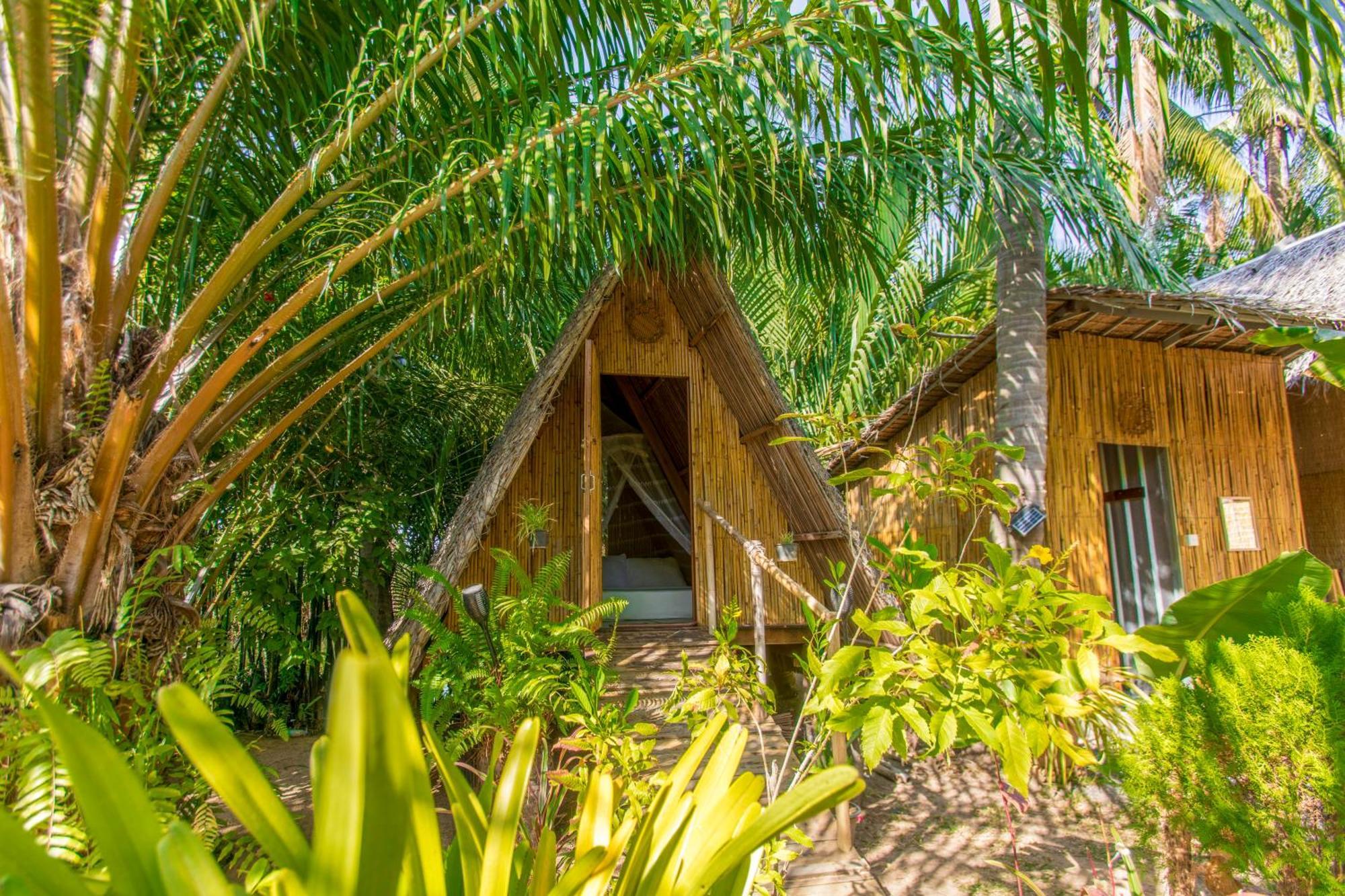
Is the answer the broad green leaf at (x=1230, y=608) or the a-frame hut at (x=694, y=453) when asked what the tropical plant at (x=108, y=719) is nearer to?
the a-frame hut at (x=694, y=453)

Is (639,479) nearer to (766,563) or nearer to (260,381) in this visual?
(766,563)

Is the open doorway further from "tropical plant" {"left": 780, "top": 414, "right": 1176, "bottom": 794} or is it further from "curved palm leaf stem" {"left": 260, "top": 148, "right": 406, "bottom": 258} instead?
"tropical plant" {"left": 780, "top": 414, "right": 1176, "bottom": 794}

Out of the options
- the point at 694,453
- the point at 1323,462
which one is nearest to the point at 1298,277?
the point at 1323,462

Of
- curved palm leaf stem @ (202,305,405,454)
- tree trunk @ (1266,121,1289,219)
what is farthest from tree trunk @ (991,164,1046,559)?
tree trunk @ (1266,121,1289,219)

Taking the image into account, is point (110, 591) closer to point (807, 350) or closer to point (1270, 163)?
point (807, 350)

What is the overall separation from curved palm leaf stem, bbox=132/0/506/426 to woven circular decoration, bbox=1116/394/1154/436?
4.89m

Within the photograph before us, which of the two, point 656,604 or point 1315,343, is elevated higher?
point 1315,343

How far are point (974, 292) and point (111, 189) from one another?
868 cm

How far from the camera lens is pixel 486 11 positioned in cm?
238

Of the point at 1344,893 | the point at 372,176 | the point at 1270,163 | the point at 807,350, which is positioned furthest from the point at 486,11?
the point at 1270,163

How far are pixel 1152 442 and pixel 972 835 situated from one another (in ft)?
10.4

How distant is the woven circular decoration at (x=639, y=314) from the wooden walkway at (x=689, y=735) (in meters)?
2.07

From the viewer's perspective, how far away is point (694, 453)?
5129mm

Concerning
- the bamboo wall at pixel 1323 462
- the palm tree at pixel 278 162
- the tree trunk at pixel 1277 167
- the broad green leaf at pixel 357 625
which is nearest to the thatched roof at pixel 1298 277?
the bamboo wall at pixel 1323 462
